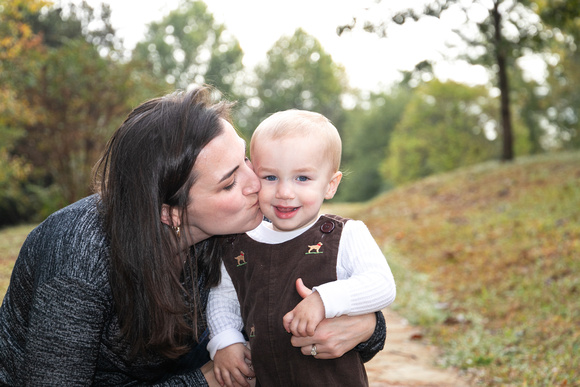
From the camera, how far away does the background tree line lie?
11297 mm

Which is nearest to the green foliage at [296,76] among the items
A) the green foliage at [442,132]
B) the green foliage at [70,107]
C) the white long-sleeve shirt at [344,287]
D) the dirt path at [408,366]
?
the green foliage at [442,132]

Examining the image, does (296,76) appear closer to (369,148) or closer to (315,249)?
(369,148)

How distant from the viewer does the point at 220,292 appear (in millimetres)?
2412

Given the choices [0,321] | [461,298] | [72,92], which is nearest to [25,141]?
[72,92]

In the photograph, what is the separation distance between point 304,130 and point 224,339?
3.02 ft

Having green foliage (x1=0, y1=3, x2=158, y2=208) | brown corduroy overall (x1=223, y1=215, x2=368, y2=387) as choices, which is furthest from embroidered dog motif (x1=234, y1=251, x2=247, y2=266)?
green foliage (x1=0, y1=3, x2=158, y2=208)

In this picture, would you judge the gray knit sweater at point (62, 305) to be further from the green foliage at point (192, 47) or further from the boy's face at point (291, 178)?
the green foliage at point (192, 47)

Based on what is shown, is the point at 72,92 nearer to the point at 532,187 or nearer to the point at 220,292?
the point at 532,187

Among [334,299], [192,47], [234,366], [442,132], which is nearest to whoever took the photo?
[334,299]

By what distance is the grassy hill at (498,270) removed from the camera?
12.7 feet

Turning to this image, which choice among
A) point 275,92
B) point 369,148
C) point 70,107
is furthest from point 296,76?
point 70,107

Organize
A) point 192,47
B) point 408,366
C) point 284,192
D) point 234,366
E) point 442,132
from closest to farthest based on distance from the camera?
point 284,192, point 234,366, point 408,366, point 442,132, point 192,47

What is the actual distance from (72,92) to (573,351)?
11.4 metres

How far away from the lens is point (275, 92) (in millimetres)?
39281
